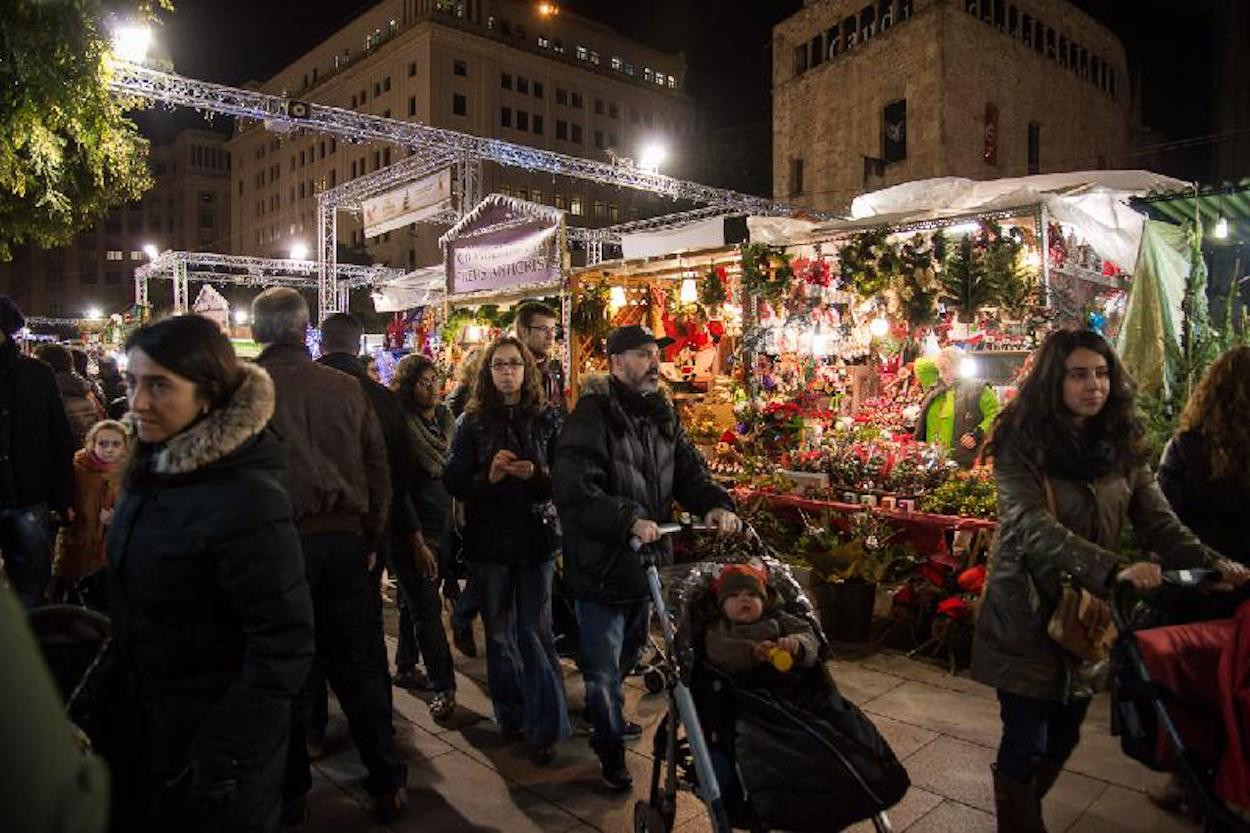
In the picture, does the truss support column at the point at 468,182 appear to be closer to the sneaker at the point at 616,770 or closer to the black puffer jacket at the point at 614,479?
the black puffer jacket at the point at 614,479

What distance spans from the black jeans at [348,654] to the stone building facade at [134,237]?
101 m

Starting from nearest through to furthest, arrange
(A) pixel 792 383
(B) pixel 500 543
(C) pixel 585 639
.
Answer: (C) pixel 585 639 → (B) pixel 500 543 → (A) pixel 792 383

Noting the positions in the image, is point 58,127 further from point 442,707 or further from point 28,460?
point 442,707

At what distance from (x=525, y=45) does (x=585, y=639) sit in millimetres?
72449

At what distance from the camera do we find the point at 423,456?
5.31m

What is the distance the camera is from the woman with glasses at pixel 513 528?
4.32 metres

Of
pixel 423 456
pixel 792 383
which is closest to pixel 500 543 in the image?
pixel 423 456

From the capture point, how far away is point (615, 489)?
382cm

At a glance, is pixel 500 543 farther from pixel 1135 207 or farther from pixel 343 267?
pixel 343 267

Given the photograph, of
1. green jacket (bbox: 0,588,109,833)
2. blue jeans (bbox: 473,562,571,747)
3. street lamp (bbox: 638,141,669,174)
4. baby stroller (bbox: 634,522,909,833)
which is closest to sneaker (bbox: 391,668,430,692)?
blue jeans (bbox: 473,562,571,747)

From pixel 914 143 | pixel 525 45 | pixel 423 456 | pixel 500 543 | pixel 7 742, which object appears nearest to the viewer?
pixel 7 742

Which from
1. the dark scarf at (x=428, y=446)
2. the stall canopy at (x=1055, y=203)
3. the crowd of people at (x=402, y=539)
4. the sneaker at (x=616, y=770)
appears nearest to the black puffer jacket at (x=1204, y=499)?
the crowd of people at (x=402, y=539)

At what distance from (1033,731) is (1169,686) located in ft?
1.79

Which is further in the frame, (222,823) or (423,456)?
(423,456)
